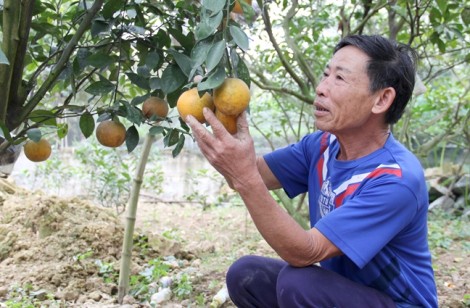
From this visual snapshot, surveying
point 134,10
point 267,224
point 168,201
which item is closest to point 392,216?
point 267,224

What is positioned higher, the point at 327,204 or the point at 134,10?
the point at 134,10

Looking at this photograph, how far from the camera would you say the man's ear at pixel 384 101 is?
1.45 meters

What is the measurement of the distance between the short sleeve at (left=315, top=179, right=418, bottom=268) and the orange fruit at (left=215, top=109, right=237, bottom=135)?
31 centimetres

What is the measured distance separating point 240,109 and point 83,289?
155cm

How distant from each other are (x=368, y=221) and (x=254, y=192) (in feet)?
0.92

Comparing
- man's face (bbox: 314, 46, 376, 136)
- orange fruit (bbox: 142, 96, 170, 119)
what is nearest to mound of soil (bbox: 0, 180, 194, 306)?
orange fruit (bbox: 142, 96, 170, 119)

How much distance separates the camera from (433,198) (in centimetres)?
573

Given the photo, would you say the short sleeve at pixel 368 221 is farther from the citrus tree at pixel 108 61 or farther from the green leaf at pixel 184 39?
the green leaf at pixel 184 39

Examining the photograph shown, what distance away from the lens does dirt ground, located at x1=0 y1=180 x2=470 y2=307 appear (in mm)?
2316

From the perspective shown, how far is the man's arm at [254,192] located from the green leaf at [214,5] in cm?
23

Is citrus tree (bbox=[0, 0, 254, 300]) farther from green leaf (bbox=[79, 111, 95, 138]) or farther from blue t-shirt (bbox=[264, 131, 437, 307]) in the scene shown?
blue t-shirt (bbox=[264, 131, 437, 307])

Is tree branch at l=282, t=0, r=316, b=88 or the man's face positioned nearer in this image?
the man's face

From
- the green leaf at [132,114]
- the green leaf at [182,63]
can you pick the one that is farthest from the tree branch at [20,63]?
the green leaf at [182,63]

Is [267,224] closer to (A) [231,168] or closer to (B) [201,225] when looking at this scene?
(A) [231,168]
